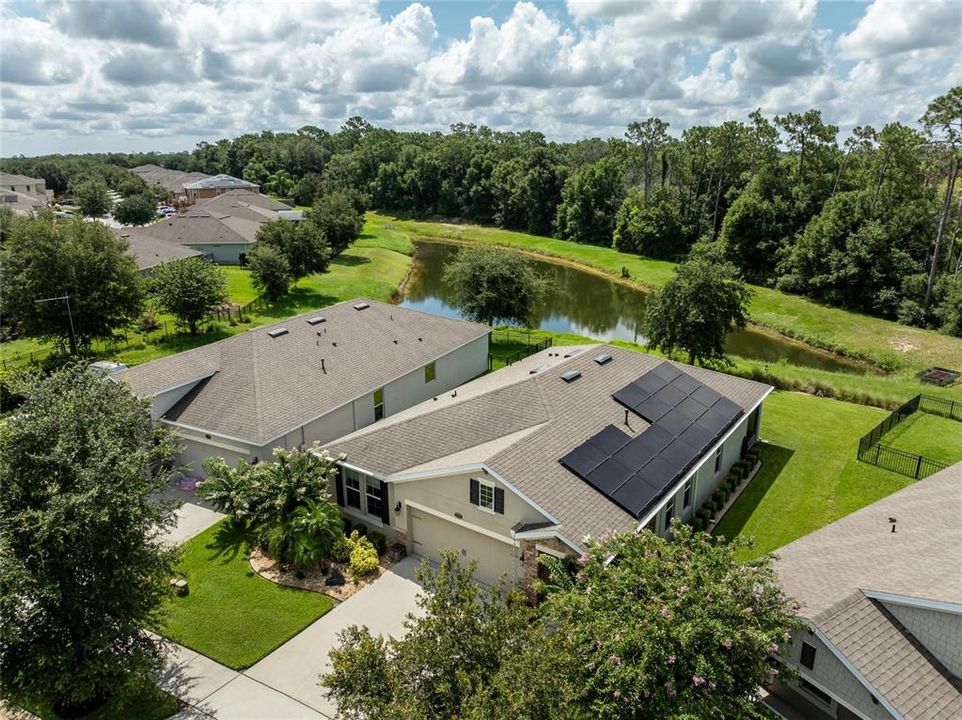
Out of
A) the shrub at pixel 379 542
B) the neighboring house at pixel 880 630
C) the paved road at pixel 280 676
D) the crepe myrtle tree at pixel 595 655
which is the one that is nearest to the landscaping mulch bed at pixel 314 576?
the shrub at pixel 379 542

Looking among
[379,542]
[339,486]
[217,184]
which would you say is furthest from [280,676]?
[217,184]

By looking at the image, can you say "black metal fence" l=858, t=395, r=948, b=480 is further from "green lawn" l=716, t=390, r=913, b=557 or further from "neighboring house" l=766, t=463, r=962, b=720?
"neighboring house" l=766, t=463, r=962, b=720

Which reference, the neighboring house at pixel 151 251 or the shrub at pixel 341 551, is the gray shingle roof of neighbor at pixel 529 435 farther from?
the neighboring house at pixel 151 251

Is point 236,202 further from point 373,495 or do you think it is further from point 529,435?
point 529,435

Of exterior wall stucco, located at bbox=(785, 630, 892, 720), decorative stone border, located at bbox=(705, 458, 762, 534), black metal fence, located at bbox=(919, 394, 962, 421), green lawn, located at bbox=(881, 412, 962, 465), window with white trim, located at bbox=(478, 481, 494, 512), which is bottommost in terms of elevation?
decorative stone border, located at bbox=(705, 458, 762, 534)

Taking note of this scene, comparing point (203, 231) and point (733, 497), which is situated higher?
point (203, 231)

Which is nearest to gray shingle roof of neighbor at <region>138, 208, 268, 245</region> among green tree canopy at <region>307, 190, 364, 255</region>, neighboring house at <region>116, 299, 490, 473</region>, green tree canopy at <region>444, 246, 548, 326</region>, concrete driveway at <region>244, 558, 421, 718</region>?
green tree canopy at <region>307, 190, 364, 255</region>
